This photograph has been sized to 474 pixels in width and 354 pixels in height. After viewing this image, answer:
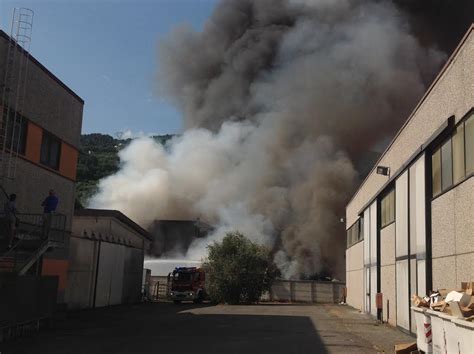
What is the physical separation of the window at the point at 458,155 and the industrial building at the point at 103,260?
16.3 m

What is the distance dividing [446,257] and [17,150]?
12.0 m

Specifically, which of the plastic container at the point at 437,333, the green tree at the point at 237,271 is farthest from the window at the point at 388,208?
the green tree at the point at 237,271

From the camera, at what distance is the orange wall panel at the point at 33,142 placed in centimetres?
1691

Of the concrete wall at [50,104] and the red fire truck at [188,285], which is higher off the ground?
the concrete wall at [50,104]

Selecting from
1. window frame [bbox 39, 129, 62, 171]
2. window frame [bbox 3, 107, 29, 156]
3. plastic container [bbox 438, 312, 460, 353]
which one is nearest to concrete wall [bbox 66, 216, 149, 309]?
window frame [bbox 39, 129, 62, 171]

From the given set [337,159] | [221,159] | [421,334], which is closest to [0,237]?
[421,334]

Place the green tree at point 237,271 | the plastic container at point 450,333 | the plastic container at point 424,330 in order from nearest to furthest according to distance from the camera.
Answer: the plastic container at point 450,333, the plastic container at point 424,330, the green tree at point 237,271

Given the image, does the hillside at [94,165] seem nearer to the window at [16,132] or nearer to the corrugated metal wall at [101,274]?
the corrugated metal wall at [101,274]

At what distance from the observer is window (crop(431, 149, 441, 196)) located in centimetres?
1235

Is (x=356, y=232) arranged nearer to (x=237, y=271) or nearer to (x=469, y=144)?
(x=237, y=271)

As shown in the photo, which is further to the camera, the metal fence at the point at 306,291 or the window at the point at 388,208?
the metal fence at the point at 306,291

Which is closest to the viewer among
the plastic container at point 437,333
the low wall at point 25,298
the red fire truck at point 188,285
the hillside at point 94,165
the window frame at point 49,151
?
the plastic container at point 437,333

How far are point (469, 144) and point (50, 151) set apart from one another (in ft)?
45.6

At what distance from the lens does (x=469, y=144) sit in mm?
10023
